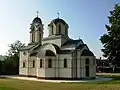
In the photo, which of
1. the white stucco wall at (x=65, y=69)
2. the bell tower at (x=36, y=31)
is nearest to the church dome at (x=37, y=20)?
the bell tower at (x=36, y=31)

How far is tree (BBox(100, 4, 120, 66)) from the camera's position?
102ft

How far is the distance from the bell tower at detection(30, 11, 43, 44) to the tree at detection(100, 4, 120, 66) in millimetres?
13785

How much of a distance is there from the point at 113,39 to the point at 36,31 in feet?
54.4

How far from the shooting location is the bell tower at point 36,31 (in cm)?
4188

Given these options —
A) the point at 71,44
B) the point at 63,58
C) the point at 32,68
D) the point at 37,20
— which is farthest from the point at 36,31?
the point at 63,58

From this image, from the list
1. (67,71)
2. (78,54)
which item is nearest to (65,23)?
(78,54)

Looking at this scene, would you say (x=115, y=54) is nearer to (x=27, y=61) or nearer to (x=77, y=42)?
(x=77, y=42)

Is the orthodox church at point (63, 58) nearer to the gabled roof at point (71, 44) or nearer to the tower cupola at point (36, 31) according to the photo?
the gabled roof at point (71, 44)

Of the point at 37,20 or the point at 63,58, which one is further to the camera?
the point at 37,20

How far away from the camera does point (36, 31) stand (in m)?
41.9

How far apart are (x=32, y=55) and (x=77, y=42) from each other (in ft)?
31.7

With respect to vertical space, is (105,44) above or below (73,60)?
above

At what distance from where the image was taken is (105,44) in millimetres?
33312

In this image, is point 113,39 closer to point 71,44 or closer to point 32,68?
point 71,44
